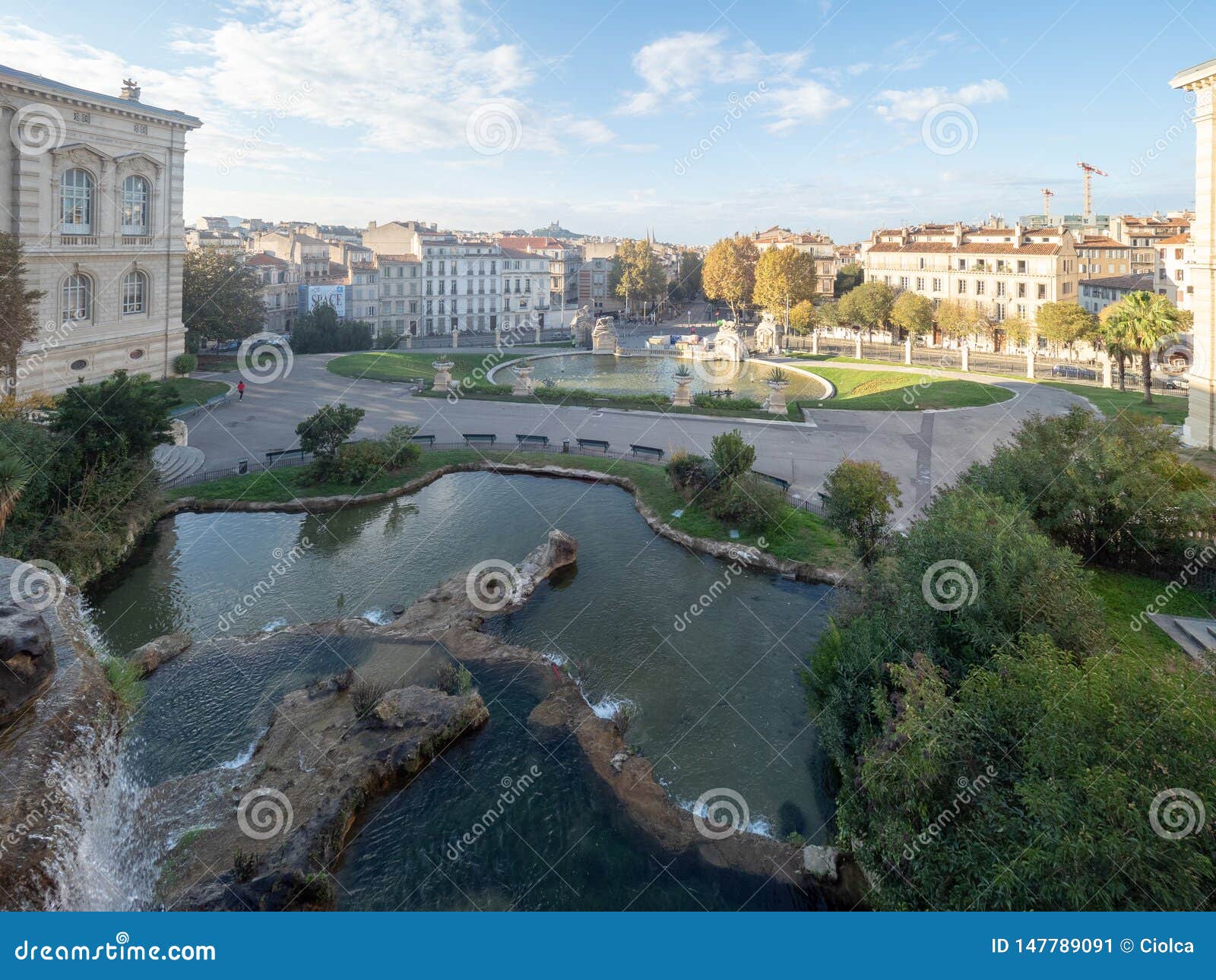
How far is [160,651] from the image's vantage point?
564 inches

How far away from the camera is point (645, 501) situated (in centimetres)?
2339

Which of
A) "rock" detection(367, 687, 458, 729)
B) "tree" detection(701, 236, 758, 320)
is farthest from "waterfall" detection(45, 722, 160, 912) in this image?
"tree" detection(701, 236, 758, 320)

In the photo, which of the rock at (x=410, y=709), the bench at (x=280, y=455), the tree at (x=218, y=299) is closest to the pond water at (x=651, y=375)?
the tree at (x=218, y=299)

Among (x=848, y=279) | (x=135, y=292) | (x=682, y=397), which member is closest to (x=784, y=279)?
(x=848, y=279)

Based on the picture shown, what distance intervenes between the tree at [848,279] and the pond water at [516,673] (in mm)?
69773

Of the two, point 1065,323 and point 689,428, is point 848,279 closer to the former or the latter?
point 1065,323

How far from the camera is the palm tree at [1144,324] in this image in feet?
111

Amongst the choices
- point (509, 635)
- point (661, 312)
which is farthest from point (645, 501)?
point (661, 312)

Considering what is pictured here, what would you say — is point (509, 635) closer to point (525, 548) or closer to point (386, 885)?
point (525, 548)

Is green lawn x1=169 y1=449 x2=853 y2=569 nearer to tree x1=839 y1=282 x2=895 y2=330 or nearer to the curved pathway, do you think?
the curved pathway

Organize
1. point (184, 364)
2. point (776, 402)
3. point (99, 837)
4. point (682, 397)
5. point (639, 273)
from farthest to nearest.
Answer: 1. point (639, 273)
2. point (184, 364)
3. point (682, 397)
4. point (776, 402)
5. point (99, 837)

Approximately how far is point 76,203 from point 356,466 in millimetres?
22462

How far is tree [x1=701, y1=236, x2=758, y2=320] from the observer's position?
257ft

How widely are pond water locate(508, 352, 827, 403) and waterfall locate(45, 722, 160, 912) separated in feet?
107
